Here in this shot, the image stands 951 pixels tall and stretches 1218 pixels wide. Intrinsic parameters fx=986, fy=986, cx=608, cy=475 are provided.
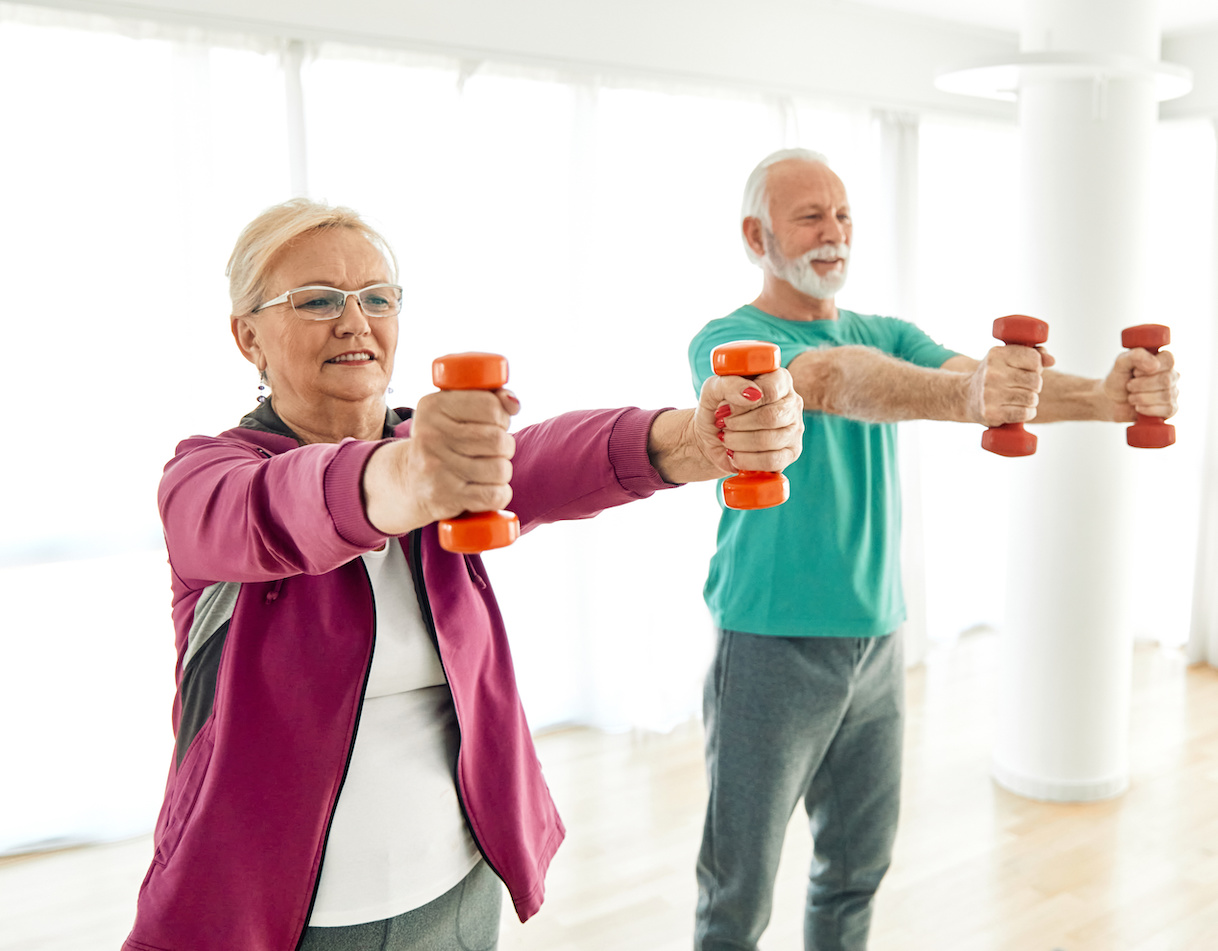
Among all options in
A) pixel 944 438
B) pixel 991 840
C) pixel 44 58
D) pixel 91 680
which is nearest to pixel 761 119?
pixel 944 438

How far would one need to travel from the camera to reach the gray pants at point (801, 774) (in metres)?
1.82

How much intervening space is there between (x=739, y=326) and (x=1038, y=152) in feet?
5.94

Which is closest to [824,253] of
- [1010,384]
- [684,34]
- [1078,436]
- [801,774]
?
[1010,384]

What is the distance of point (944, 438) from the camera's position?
4.87m

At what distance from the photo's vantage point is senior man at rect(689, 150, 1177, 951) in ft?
5.95

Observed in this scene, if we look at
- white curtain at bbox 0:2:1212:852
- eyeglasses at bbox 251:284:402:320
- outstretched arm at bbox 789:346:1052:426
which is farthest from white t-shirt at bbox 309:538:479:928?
white curtain at bbox 0:2:1212:852

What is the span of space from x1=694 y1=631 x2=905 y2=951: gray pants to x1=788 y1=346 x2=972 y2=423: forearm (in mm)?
523

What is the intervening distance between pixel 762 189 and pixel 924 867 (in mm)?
2011

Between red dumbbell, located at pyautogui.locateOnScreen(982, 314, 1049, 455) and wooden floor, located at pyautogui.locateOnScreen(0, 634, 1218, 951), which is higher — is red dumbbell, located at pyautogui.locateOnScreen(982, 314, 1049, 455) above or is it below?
above

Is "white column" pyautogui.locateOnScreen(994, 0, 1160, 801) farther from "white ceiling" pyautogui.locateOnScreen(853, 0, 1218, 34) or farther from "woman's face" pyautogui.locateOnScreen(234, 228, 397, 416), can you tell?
"woman's face" pyautogui.locateOnScreen(234, 228, 397, 416)

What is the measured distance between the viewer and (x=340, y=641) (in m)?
1.07

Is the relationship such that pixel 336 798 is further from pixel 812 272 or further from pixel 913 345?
pixel 913 345

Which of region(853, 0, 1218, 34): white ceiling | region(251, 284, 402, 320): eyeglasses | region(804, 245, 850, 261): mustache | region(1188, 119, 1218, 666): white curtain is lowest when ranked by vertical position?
region(1188, 119, 1218, 666): white curtain

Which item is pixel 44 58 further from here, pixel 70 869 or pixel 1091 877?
pixel 1091 877
